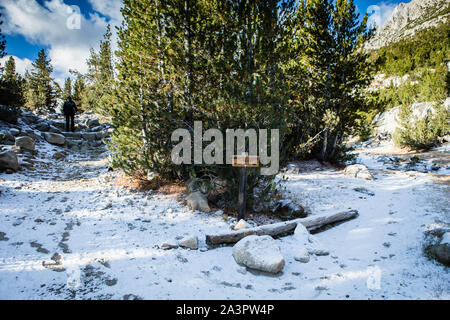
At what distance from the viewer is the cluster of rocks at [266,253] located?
3.07m

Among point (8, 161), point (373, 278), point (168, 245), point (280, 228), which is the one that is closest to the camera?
point (373, 278)

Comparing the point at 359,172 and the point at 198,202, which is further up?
the point at 359,172

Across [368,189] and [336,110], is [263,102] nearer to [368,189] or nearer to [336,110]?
[368,189]

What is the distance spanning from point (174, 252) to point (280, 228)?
84.3 inches

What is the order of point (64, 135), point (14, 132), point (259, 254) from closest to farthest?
point (259, 254) < point (14, 132) < point (64, 135)

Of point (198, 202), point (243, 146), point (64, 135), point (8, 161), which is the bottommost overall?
point (198, 202)

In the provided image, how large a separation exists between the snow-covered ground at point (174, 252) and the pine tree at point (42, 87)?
2872 centimetres

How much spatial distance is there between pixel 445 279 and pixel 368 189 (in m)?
5.36

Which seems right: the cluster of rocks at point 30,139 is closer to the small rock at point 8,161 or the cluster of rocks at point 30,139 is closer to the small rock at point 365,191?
the small rock at point 8,161

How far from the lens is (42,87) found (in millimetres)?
29219

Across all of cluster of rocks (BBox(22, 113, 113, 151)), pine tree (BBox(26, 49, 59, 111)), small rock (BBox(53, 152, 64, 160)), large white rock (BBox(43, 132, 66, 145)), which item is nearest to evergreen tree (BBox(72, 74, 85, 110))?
pine tree (BBox(26, 49, 59, 111))

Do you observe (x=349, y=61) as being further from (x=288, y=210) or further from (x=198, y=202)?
(x=198, y=202)

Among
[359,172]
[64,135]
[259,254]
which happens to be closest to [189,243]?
[259,254]

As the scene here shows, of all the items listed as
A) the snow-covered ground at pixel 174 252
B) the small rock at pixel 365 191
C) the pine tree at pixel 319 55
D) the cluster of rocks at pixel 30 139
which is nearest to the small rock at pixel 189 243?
the snow-covered ground at pixel 174 252
